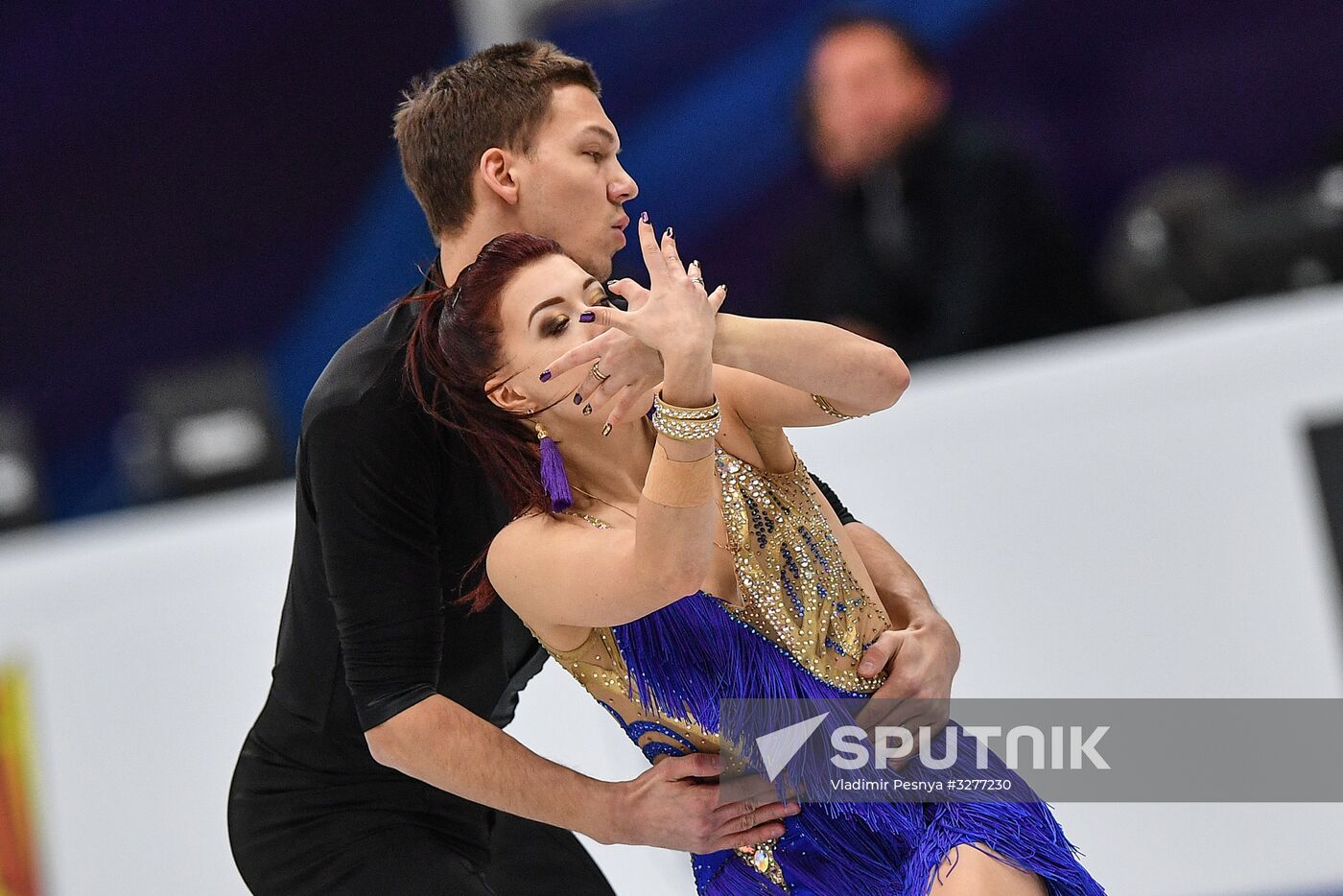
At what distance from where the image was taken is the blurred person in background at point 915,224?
4574 mm

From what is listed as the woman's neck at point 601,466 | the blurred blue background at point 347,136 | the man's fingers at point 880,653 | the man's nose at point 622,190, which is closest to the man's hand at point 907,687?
the man's fingers at point 880,653

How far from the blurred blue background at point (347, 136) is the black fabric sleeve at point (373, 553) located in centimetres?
372

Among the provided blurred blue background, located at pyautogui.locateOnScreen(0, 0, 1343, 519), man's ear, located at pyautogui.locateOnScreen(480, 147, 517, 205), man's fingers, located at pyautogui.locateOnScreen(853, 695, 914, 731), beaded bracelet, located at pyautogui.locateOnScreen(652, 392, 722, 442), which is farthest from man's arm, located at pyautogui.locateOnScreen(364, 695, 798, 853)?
blurred blue background, located at pyautogui.locateOnScreen(0, 0, 1343, 519)

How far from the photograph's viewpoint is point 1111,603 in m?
3.35

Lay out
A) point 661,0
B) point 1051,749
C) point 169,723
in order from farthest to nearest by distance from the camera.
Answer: point 661,0 < point 169,723 < point 1051,749

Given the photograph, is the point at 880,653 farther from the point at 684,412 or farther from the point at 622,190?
the point at 622,190

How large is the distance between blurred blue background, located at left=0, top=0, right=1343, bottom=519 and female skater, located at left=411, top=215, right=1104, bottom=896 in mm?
3798

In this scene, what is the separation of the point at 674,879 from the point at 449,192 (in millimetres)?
1580

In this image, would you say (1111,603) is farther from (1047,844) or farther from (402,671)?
(402,671)

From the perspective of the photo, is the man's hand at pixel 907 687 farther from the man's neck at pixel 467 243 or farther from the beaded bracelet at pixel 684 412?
the man's neck at pixel 467 243

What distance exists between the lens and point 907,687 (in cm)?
229

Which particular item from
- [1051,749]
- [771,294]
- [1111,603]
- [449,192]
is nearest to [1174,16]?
[771,294]

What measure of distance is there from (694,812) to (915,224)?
2.78 m

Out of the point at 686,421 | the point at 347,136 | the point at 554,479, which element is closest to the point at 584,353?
the point at 686,421
